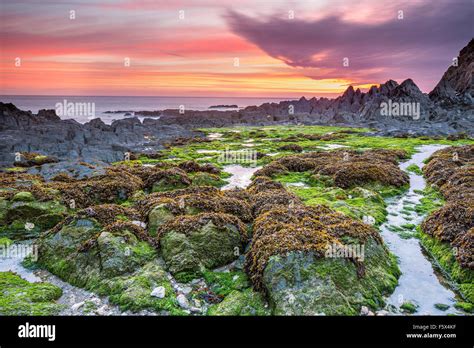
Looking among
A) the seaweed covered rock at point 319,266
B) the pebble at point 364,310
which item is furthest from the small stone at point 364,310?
the seaweed covered rock at point 319,266

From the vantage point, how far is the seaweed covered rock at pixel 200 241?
11.3 metres

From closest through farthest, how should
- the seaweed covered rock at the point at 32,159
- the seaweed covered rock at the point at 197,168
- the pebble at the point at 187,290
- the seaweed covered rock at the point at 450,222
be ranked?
1. the pebble at the point at 187,290
2. the seaweed covered rock at the point at 450,222
3. the seaweed covered rock at the point at 197,168
4. the seaweed covered rock at the point at 32,159

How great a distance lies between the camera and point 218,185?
84.8 ft

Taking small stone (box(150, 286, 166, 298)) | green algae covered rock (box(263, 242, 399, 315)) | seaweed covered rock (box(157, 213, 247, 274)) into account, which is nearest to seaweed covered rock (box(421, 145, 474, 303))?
green algae covered rock (box(263, 242, 399, 315))

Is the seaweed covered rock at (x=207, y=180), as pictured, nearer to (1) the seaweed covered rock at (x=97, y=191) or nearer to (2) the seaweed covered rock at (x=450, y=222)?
(1) the seaweed covered rock at (x=97, y=191)

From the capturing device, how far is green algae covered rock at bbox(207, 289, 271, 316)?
351 inches

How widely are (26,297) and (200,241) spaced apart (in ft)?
18.0

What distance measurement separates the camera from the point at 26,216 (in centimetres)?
1627

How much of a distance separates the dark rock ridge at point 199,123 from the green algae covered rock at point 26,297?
81.0 ft

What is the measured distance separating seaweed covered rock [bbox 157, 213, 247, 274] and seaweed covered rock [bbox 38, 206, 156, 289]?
0.84 m

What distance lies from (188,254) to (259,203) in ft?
21.2

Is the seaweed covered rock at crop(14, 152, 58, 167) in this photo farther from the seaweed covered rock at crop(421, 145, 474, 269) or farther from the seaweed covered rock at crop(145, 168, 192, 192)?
the seaweed covered rock at crop(421, 145, 474, 269)

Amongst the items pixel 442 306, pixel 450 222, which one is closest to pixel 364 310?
pixel 442 306

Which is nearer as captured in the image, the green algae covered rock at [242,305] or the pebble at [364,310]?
the pebble at [364,310]
